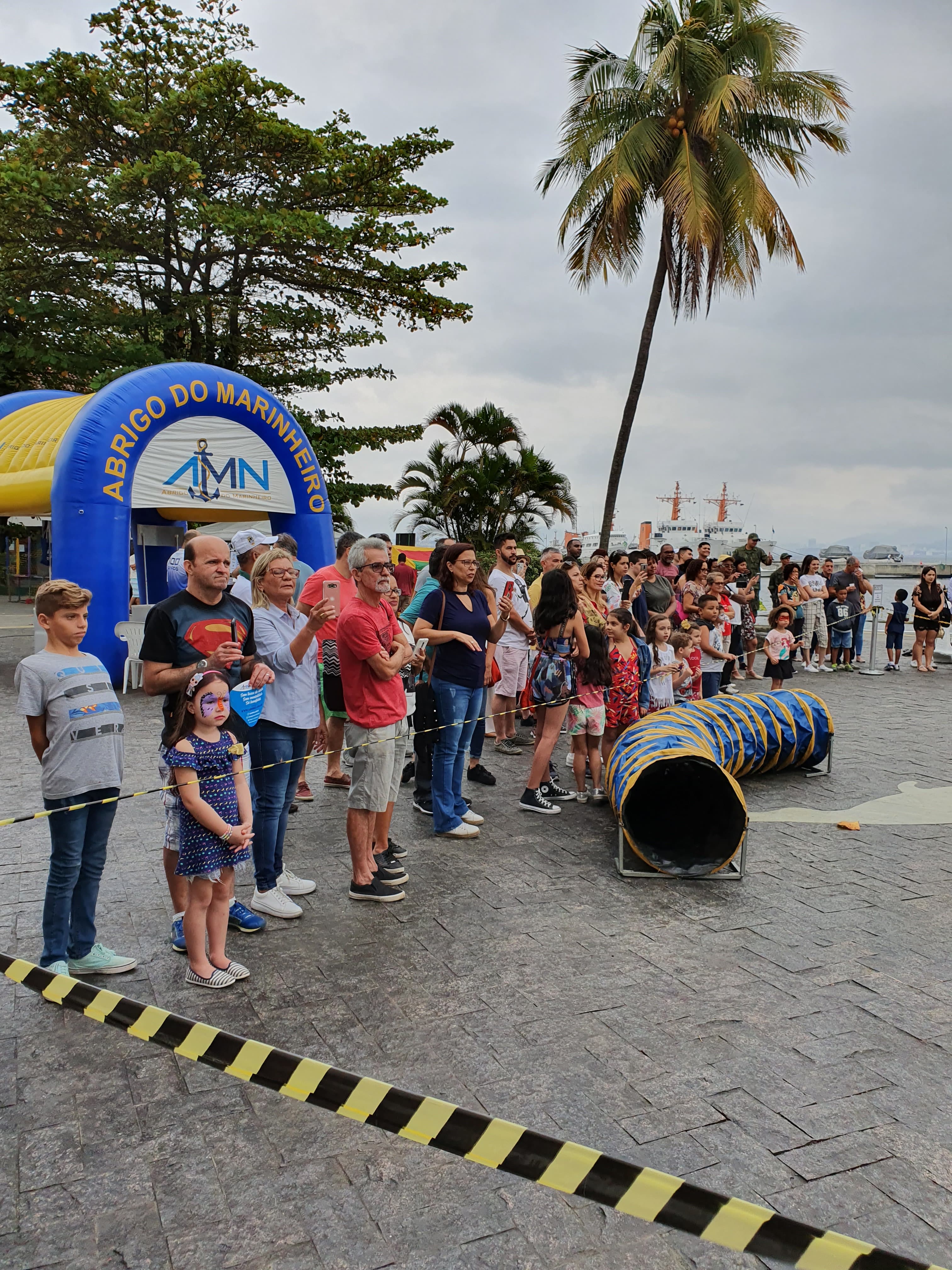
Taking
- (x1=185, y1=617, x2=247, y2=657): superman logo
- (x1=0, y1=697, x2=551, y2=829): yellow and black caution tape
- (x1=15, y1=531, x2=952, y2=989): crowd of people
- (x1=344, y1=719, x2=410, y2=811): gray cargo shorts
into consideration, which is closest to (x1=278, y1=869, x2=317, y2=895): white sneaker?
(x1=15, y1=531, x2=952, y2=989): crowd of people

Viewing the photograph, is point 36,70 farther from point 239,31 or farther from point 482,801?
point 482,801

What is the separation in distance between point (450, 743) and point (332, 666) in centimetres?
117

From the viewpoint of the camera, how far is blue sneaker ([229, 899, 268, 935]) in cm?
425

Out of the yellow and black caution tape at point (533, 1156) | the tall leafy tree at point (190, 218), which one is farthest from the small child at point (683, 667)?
the tall leafy tree at point (190, 218)

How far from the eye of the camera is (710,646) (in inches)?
341

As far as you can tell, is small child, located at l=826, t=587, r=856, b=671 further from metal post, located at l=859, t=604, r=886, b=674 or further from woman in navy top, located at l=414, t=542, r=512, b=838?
woman in navy top, located at l=414, t=542, r=512, b=838

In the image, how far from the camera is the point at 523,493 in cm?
2117

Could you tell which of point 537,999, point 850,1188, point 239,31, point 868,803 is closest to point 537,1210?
point 850,1188

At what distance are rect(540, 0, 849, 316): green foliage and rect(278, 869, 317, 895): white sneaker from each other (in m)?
14.1

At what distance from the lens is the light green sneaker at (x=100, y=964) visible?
3.74m

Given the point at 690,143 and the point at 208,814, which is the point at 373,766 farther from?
the point at 690,143

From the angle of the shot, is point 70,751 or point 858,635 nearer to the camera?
point 70,751

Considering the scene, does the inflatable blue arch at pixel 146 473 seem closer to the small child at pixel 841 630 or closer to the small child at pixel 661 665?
the small child at pixel 661 665

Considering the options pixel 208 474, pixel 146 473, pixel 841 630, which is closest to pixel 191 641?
pixel 146 473
